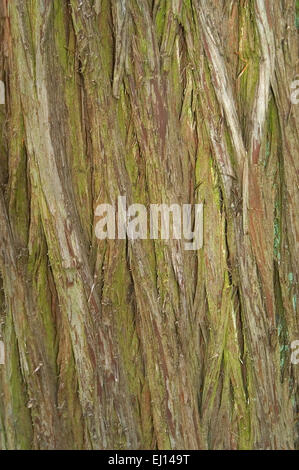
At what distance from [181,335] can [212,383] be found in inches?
7.9

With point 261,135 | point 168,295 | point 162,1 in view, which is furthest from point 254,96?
point 168,295

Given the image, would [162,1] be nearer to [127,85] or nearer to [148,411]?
[127,85]

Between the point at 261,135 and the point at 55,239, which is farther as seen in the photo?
the point at 261,135

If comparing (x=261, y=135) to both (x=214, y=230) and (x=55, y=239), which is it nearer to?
(x=214, y=230)

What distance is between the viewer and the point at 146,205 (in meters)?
2.04

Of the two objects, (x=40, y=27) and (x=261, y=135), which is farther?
(x=261, y=135)

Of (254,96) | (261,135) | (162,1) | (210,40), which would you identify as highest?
(162,1)

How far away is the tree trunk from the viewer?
1.98 m

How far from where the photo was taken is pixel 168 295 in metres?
2.03

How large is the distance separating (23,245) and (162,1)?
Result: 935mm

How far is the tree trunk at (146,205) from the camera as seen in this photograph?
198 centimetres

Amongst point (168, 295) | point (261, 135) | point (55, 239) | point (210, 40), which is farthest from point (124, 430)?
point (210, 40)

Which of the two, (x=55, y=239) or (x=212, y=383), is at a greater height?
(x=55, y=239)

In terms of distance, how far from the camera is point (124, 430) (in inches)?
79.5
